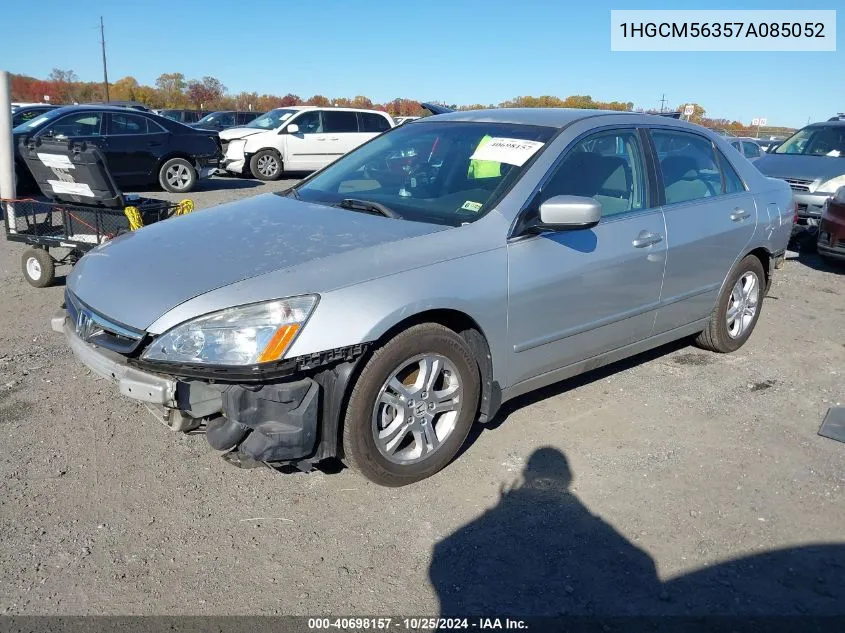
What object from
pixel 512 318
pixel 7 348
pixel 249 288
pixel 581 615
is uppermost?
pixel 249 288

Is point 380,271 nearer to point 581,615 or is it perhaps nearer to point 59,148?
point 581,615

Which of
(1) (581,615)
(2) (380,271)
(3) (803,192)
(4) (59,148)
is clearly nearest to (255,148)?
(4) (59,148)

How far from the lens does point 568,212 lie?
3430 millimetres

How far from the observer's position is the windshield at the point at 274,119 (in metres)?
16.7

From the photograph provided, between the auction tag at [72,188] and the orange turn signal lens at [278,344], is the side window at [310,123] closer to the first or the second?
the auction tag at [72,188]

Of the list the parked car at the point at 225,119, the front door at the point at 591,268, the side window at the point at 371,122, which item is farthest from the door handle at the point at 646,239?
the parked car at the point at 225,119

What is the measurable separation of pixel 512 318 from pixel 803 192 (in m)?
8.18

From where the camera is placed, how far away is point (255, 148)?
52.7 ft

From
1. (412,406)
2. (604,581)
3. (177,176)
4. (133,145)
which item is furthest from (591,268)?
(177,176)

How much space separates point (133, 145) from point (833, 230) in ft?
36.7

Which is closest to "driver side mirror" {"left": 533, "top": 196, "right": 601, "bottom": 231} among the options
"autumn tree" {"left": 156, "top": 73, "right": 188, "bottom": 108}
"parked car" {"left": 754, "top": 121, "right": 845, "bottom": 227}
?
"parked car" {"left": 754, "top": 121, "right": 845, "bottom": 227}

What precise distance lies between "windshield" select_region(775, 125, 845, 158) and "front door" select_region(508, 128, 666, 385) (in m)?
8.02

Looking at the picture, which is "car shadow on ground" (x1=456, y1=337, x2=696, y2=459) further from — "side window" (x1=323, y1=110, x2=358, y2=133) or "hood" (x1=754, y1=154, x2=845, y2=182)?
"side window" (x1=323, y1=110, x2=358, y2=133)

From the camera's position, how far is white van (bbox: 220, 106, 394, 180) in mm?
16203
